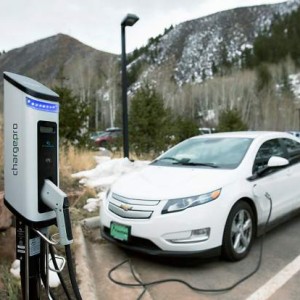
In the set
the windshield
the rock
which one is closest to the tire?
the windshield

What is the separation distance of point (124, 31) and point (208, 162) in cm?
514

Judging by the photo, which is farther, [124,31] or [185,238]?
[124,31]

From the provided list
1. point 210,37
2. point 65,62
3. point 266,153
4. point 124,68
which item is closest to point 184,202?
point 266,153

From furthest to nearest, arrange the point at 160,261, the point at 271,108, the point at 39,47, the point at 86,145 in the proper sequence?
1. the point at 39,47
2. the point at 271,108
3. the point at 86,145
4. the point at 160,261

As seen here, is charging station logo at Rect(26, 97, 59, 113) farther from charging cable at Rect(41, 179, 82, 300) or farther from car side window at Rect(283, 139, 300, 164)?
car side window at Rect(283, 139, 300, 164)

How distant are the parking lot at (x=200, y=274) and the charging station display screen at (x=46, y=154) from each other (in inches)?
58.2

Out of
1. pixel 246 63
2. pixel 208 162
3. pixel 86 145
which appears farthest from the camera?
pixel 246 63

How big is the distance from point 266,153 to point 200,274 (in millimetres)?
1874

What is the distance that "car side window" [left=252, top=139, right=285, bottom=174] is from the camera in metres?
4.63

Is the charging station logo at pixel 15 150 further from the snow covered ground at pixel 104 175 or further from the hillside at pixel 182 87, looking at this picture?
the hillside at pixel 182 87

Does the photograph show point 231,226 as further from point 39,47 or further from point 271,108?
point 39,47

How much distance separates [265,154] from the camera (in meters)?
4.88

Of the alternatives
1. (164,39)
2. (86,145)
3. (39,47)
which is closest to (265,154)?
(86,145)

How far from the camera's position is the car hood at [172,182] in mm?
3932
